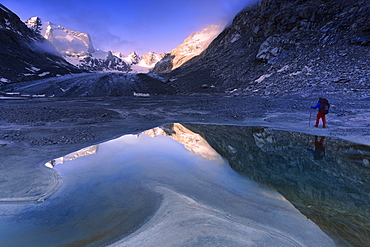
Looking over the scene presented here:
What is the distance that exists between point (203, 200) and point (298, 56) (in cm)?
3899

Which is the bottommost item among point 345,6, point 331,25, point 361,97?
point 361,97

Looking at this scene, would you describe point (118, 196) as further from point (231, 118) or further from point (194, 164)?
point (231, 118)

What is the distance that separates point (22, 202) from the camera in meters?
4.13

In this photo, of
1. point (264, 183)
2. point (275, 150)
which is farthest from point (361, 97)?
point (264, 183)

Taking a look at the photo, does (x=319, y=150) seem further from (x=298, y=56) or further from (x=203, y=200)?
(x=298, y=56)

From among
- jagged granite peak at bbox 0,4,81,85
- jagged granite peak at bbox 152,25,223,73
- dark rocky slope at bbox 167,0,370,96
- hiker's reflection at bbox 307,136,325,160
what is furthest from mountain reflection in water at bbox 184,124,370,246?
jagged granite peak at bbox 152,25,223,73

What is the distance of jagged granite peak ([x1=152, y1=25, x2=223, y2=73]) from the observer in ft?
391

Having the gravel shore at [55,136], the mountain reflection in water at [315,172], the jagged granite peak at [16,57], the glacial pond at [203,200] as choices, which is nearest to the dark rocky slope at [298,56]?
the gravel shore at [55,136]

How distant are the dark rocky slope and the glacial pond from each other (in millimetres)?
20051

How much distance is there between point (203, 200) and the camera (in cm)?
426

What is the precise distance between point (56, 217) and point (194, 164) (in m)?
3.84

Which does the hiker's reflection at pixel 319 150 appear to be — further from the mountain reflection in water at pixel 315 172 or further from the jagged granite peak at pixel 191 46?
the jagged granite peak at pixel 191 46

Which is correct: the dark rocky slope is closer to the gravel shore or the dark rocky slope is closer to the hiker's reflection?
the gravel shore

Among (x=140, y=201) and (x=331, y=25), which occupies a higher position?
(x=331, y=25)
